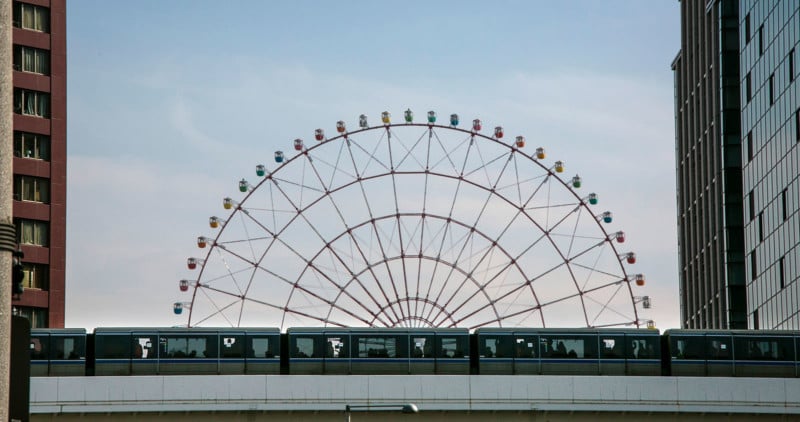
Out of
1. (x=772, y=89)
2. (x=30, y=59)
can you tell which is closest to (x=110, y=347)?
(x=30, y=59)

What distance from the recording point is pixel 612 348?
7119cm

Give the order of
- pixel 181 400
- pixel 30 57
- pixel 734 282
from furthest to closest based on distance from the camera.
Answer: pixel 734 282, pixel 30 57, pixel 181 400

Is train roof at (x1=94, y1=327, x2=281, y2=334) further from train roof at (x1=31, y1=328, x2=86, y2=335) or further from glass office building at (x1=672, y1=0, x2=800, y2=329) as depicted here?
glass office building at (x1=672, y1=0, x2=800, y2=329)

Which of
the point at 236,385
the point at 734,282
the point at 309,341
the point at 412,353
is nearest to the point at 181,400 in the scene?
the point at 236,385

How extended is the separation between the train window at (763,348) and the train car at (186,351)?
74.9ft

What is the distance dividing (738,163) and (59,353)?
64987 mm

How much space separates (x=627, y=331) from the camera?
71.4 meters

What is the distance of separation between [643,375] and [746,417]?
5241 mm

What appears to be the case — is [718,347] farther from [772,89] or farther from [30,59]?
[30,59]

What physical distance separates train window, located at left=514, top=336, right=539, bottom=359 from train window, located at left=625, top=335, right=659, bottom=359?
452 cm

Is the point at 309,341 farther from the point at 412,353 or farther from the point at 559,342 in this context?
the point at 559,342

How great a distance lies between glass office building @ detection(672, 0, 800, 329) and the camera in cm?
9169

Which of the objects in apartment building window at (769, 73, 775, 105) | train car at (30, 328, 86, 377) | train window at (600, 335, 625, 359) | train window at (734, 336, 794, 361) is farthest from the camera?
apartment building window at (769, 73, 775, 105)

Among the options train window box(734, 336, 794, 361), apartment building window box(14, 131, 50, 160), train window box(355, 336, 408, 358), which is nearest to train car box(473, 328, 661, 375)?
train window box(355, 336, 408, 358)
